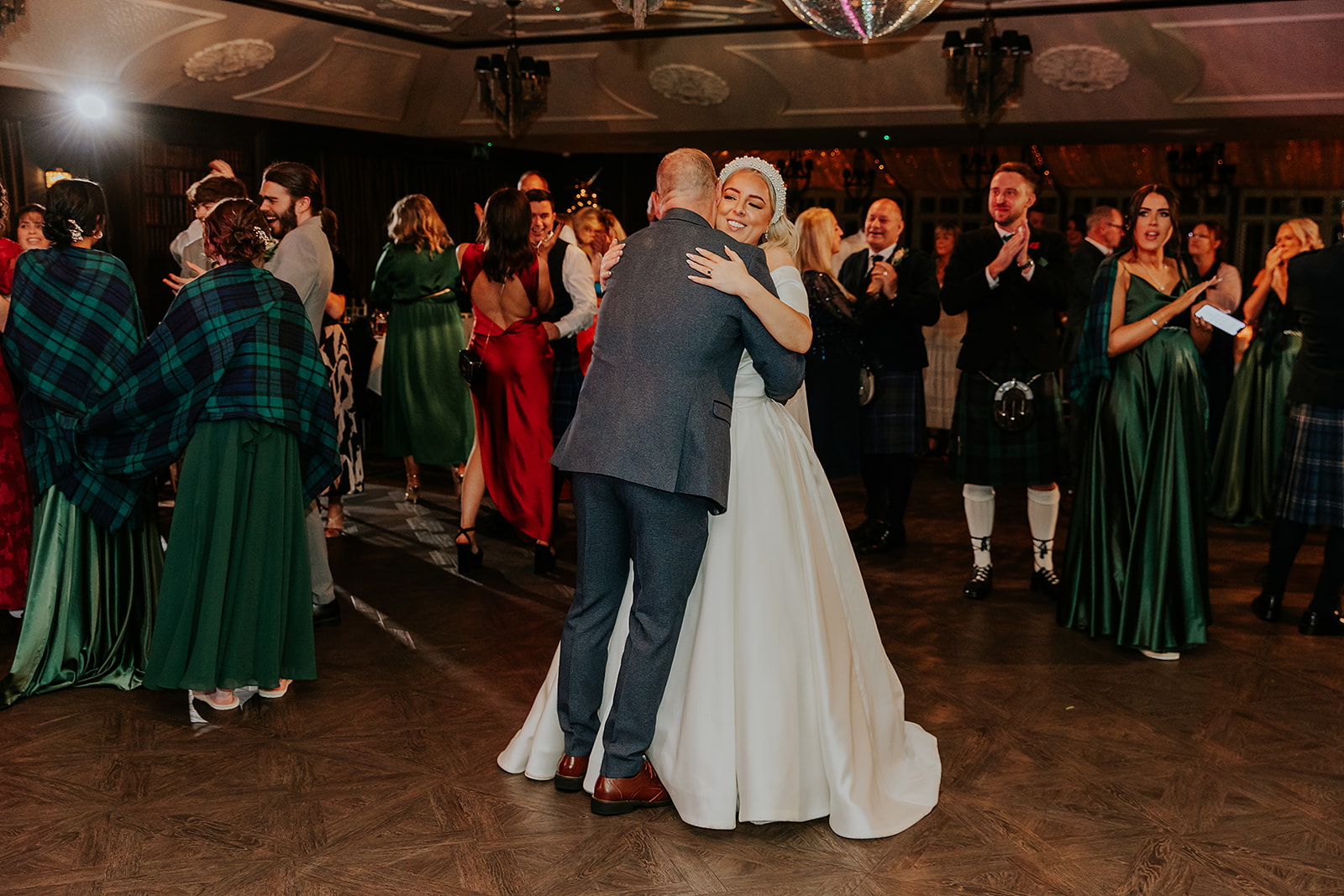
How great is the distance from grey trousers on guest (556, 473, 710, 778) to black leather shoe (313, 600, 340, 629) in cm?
175

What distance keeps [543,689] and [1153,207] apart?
261 centimetres

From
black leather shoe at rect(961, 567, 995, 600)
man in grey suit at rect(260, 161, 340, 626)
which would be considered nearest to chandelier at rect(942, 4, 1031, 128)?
black leather shoe at rect(961, 567, 995, 600)

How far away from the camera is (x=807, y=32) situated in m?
8.57

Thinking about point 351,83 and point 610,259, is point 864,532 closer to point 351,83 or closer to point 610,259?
point 610,259

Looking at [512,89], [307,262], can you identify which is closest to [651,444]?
[307,262]

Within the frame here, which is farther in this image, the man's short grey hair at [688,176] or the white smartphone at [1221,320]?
the white smartphone at [1221,320]

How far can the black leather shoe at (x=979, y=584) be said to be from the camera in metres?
4.62

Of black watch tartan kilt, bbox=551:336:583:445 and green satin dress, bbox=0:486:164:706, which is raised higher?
black watch tartan kilt, bbox=551:336:583:445

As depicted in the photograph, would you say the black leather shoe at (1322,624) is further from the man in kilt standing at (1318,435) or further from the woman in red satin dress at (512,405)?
the woman in red satin dress at (512,405)

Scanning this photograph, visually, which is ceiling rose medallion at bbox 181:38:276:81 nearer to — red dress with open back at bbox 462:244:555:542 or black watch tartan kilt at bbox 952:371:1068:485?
red dress with open back at bbox 462:244:555:542

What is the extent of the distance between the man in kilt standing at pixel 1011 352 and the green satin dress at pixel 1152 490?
43 centimetres

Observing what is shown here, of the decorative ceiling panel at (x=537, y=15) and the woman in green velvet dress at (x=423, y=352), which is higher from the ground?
the decorative ceiling panel at (x=537, y=15)

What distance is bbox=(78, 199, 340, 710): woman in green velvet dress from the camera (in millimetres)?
3178

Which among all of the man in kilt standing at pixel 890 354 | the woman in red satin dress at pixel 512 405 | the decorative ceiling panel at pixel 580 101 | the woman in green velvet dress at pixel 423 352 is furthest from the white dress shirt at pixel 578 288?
the decorative ceiling panel at pixel 580 101
